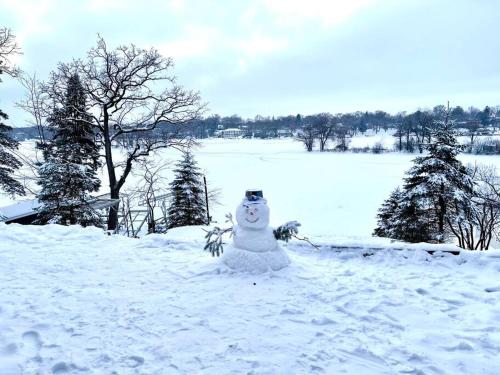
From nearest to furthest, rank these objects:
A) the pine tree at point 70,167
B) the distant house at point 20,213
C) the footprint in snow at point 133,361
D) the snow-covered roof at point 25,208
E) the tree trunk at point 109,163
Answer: the footprint in snow at point 133,361 < the pine tree at point 70,167 < the snow-covered roof at point 25,208 < the tree trunk at point 109,163 < the distant house at point 20,213

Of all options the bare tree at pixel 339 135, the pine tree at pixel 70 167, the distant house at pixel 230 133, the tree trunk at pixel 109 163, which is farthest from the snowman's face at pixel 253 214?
the distant house at pixel 230 133

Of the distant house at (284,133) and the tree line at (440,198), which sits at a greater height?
the distant house at (284,133)

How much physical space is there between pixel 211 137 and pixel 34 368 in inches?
5870

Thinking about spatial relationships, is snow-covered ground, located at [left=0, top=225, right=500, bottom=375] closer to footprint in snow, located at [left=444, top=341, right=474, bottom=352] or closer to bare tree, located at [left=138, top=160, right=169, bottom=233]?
footprint in snow, located at [left=444, top=341, right=474, bottom=352]

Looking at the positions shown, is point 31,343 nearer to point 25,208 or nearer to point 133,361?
point 133,361

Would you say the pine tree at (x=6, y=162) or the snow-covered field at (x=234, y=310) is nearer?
the snow-covered field at (x=234, y=310)

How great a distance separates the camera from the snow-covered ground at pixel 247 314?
3.21 m

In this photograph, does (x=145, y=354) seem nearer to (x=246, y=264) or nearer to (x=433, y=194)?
(x=246, y=264)

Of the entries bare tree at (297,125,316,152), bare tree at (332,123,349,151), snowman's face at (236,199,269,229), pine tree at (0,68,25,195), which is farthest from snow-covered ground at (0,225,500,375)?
bare tree at (297,125,316,152)

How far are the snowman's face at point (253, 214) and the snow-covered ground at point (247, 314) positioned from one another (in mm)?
813

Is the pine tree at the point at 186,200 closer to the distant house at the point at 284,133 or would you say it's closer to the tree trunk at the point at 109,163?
the tree trunk at the point at 109,163

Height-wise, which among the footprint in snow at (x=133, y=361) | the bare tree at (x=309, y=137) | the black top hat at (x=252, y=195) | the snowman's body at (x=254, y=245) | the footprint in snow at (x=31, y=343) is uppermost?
the bare tree at (x=309, y=137)

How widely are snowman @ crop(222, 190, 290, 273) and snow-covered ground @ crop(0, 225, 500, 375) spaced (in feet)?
0.57

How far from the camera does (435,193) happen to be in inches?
665
